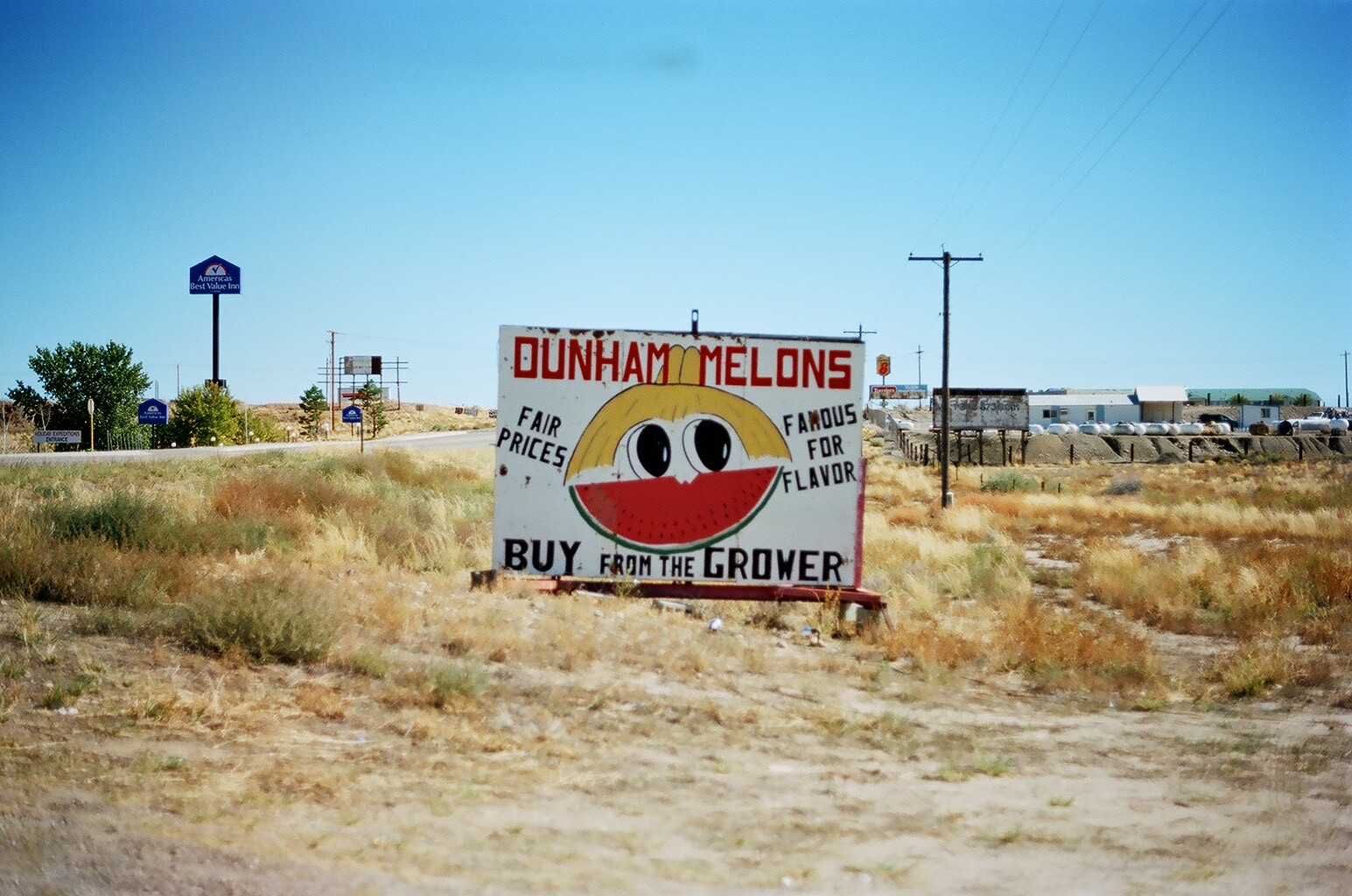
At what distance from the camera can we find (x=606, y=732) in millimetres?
6809

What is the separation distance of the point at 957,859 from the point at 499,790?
2.36m

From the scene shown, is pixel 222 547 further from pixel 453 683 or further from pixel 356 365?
pixel 356 365

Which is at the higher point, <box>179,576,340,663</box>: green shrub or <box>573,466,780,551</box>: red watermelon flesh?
<box>573,466,780,551</box>: red watermelon flesh

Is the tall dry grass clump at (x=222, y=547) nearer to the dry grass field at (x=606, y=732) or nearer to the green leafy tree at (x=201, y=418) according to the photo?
the dry grass field at (x=606, y=732)

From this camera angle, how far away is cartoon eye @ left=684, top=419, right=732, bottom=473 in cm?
1074

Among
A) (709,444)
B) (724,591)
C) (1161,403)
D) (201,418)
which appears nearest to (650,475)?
(709,444)

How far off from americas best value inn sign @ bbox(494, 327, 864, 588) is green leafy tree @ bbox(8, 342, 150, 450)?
64.8 m

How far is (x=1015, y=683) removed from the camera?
912 cm

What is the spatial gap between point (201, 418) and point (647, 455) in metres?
55.1

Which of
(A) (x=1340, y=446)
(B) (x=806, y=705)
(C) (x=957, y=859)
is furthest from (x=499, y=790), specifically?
(A) (x=1340, y=446)

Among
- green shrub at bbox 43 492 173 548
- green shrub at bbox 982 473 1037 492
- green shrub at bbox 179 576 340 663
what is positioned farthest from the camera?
green shrub at bbox 982 473 1037 492

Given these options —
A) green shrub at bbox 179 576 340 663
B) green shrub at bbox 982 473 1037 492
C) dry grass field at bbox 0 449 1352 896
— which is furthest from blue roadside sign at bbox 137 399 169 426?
green shrub at bbox 179 576 340 663

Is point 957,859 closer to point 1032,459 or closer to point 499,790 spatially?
point 499,790

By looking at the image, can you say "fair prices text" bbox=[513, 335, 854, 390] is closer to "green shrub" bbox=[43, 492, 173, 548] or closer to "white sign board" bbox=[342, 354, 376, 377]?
"green shrub" bbox=[43, 492, 173, 548]
